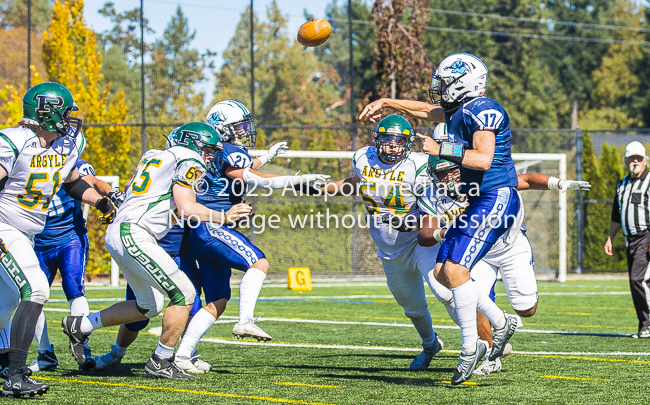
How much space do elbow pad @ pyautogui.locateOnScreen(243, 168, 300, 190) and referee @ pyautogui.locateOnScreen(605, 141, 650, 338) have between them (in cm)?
445

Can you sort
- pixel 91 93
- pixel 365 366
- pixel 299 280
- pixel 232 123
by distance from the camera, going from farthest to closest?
pixel 91 93
pixel 299 280
pixel 232 123
pixel 365 366

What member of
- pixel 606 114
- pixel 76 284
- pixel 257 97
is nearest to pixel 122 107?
pixel 257 97

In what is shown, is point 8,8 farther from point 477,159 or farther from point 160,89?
point 477,159

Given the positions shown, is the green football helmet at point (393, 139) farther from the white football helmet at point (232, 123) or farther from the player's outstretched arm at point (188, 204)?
the player's outstretched arm at point (188, 204)

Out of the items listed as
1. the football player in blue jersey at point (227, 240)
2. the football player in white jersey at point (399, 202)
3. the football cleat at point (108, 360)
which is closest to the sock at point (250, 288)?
the football player in blue jersey at point (227, 240)

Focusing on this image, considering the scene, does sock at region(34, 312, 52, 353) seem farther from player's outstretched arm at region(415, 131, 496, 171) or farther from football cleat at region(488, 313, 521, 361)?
football cleat at region(488, 313, 521, 361)

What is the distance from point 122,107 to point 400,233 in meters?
11.9

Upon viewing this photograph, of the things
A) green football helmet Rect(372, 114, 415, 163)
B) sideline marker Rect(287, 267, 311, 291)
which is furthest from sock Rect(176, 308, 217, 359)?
sideline marker Rect(287, 267, 311, 291)

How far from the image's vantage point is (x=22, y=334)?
477 cm

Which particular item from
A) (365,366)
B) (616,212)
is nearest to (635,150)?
(616,212)

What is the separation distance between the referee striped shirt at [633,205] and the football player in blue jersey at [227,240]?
438 centimetres

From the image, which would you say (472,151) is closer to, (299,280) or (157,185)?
(157,185)

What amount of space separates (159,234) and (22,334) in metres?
1.12

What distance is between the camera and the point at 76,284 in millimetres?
6266
